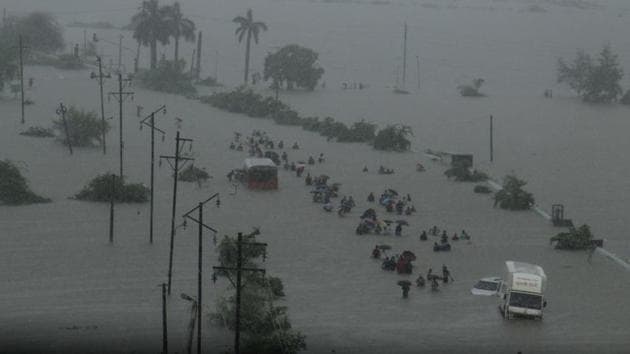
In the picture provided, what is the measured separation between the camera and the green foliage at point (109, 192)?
34.0 m

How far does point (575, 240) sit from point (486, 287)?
5392 millimetres

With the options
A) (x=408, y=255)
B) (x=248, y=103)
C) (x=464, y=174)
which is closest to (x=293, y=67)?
(x=248, y=103)

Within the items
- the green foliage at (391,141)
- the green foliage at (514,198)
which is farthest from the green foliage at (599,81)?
the green foliage at (514,198)

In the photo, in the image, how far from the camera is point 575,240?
29.5 m

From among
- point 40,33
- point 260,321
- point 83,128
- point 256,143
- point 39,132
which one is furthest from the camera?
point 40,33

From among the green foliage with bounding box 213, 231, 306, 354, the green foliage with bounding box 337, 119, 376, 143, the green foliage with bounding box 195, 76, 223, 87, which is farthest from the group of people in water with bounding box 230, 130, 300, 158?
the green foliage with bounding box 195, 76, 223, 87

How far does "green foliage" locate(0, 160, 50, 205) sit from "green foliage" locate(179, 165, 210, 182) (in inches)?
229

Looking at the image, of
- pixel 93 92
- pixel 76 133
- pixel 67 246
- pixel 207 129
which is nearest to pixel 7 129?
pixel 76 133

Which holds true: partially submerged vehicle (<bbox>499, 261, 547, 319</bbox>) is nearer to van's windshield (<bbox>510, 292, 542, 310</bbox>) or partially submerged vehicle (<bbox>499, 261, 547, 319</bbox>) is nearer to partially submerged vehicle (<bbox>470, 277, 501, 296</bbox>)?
van's windshield (<bbox>510, 292, 542, 310</bbox>)

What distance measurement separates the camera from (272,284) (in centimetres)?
2333

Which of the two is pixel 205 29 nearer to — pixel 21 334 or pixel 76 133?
pixel 76 133

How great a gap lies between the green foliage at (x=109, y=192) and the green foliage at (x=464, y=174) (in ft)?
38.6

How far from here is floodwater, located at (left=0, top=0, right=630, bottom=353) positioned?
2145 cm

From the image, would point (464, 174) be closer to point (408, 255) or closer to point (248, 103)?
point (408, 255)
